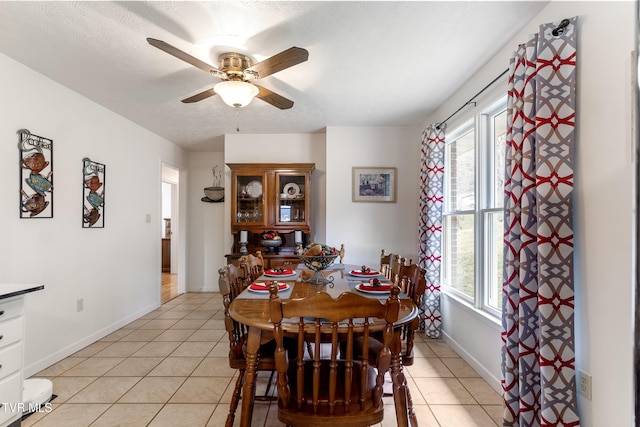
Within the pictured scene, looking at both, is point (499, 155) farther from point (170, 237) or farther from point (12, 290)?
point (170, 237)

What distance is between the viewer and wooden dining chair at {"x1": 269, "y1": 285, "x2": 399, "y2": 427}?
1163 millimetres

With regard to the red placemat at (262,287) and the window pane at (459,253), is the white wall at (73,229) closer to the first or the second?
the red placemat at (262,287)

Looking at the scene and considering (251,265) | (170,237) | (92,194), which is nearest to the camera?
(251,265)

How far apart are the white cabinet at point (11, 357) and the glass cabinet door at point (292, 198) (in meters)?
2.65

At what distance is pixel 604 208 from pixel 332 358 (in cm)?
134

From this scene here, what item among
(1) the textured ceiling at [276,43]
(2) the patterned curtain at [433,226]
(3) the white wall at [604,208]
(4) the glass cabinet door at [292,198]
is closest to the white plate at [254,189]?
(4) the glass cabinet door at [292,198]

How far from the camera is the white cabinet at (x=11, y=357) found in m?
1.56

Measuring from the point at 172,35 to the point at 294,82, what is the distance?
0.98m

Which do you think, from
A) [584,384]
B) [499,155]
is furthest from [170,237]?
[584,384]

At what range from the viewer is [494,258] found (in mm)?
2398

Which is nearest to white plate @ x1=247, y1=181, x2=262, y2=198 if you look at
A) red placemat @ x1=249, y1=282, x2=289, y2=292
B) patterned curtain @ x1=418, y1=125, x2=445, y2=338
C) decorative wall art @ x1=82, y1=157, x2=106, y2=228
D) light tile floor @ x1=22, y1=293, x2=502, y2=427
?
decorative wall art @ x1=82, y1=157, x2=106, y2=228

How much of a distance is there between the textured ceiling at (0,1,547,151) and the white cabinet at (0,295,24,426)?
161cm

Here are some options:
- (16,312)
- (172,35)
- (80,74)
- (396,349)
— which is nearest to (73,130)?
(80,74)

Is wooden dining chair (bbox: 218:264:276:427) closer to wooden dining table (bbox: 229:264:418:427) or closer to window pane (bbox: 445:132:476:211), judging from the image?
wooden dining table (bbox: 229:264:418:427)
